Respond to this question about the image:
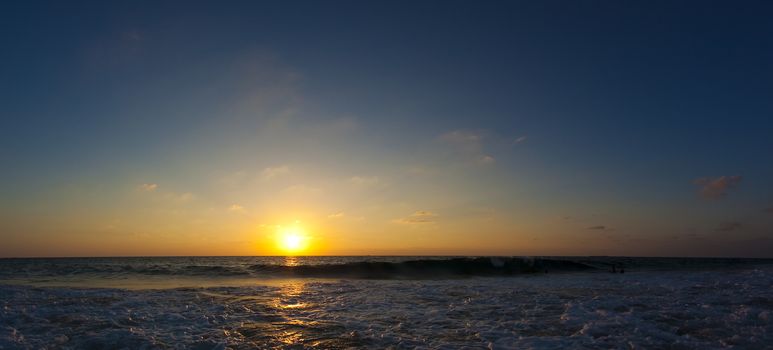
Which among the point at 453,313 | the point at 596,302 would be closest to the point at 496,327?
the point at 453,313

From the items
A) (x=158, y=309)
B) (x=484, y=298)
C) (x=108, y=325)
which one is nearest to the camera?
(x=108, y=325)

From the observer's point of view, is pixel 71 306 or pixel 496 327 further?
pixel 71 306

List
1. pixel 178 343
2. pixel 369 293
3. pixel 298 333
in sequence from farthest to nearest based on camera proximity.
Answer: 1. pixel 369 293
2. pixel 298 333
3. pixel 178 343

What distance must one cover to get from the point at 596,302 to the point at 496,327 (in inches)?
242

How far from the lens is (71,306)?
13.7 metres

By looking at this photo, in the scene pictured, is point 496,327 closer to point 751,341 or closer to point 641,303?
point 751,341

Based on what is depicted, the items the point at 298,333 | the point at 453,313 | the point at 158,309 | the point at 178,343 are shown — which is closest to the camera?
the point at 178,343

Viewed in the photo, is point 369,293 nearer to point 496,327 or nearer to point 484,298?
point 484,298

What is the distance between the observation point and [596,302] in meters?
14.5

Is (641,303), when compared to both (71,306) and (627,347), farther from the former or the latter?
(71,306)

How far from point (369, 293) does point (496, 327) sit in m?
8.44

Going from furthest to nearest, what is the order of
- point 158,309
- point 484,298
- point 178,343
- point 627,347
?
point 484,298 < point 158,309 < point 178,343 < point 627,347

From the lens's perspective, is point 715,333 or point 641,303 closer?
point 715,333

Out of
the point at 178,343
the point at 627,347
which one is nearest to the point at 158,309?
the point at 178,343
